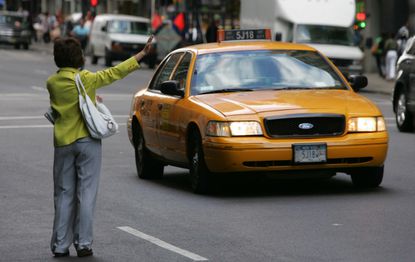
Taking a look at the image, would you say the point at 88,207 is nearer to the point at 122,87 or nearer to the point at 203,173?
the point at 203,173

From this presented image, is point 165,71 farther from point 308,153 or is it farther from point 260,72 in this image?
point 308,153

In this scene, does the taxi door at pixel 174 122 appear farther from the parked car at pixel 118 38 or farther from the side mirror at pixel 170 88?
the parked car at pixel 118 38

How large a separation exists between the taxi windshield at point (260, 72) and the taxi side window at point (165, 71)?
2.22 ft

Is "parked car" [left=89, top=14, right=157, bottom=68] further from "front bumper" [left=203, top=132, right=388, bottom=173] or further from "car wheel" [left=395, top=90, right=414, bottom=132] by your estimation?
"front bumper" [left=203, top=132, right=388, bottom=173]

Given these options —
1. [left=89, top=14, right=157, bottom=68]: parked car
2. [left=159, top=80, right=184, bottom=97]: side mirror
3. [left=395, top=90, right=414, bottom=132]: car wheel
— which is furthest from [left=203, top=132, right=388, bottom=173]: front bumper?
[left=89, top=14, right=157, bottom=68]: parked car

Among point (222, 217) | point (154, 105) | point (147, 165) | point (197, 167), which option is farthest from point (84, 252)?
point (147, 165)

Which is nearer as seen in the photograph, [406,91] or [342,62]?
[406,91]

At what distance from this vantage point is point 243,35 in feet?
51.1

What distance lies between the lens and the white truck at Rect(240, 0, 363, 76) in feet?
125

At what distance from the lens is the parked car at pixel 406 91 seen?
2165 cm

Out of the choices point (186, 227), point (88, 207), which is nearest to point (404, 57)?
point (186, 227)

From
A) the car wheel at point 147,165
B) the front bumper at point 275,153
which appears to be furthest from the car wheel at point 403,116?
the front bumper at point 275,153

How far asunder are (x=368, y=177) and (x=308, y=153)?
110cm

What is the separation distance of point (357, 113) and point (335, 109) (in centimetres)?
22
